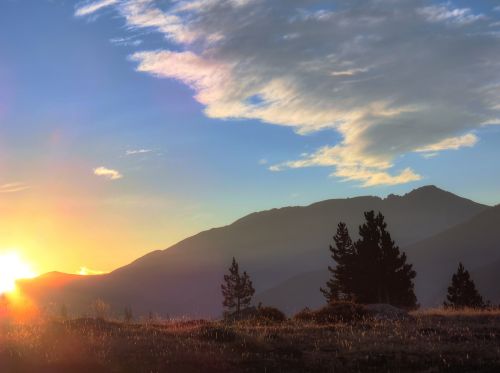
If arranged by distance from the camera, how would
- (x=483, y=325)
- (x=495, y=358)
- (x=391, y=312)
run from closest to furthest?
(x=495, y=358), (x=483, y=325), (x=391, y=312)

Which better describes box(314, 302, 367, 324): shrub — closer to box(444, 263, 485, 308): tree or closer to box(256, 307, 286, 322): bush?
box(256, 307, 286, 322): bush

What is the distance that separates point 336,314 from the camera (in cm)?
2317

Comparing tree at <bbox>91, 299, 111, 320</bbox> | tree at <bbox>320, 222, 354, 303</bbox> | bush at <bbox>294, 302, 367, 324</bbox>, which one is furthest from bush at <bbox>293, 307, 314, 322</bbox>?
tree at <bbox>320, 222, 354, 303</bbox>

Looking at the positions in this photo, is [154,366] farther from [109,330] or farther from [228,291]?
[228,291]

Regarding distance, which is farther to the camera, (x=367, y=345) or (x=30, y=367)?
(x=367, y=345)

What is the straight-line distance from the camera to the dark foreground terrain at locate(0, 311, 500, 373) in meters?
11.8

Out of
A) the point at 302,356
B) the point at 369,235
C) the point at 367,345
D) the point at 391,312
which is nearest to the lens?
the point at 302,356

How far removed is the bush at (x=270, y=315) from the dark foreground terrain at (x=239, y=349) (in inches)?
232

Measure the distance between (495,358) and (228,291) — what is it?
7458 cm

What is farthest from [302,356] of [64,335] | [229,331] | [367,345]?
[64,335]

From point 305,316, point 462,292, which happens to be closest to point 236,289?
point 462,292

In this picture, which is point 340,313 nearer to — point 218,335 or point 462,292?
point 218,335

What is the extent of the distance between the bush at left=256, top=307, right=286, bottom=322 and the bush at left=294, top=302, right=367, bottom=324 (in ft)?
2.54

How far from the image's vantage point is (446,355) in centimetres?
1289
